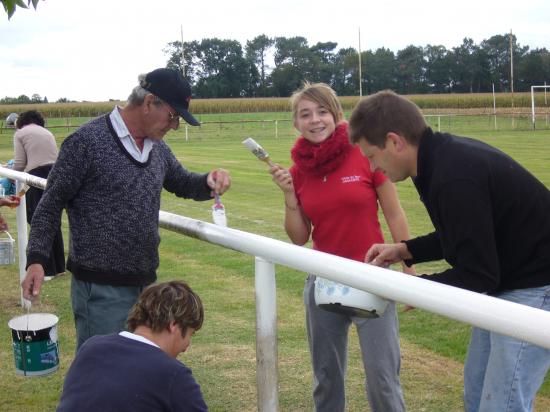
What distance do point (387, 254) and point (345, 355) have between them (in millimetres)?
690

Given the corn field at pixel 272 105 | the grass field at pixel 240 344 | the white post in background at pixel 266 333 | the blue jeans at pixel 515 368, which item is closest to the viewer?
the blue jeans at pixel 515 368

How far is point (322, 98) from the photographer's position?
338 centimetres

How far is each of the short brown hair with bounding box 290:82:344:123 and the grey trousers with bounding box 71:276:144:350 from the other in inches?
45.1

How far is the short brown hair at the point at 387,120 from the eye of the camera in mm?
2473

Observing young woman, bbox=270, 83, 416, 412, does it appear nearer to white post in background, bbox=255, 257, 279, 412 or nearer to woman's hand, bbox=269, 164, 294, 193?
woman's hand, bbox=269, 164, 294, 193

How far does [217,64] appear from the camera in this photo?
88125 millimetres

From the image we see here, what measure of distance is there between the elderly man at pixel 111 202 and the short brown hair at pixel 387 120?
990 millimetres

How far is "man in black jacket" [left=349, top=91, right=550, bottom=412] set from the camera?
2242 millimetres

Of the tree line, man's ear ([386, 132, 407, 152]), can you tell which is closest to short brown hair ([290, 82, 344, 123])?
man's ear ([386, 132, 407, 152])

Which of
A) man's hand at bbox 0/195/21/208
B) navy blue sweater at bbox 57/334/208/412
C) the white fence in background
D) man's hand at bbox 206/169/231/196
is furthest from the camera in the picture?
man's hand at bbox 0/195/21/208

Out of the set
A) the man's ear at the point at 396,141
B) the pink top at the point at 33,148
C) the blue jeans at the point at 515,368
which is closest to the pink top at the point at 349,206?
the man's ear at the point at 396,141

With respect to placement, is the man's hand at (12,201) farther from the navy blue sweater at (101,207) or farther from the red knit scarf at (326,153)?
the red knit scarf at (326,153)

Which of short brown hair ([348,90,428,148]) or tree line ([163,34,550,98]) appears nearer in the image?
short brown hair ([348,90,428,148])

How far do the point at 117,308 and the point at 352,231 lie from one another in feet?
3.65
